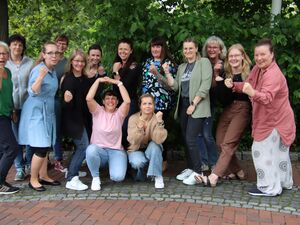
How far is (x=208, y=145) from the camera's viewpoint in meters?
6.02

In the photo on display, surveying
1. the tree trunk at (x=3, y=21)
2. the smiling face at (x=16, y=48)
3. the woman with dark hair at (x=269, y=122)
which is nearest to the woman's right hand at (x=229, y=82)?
the woman with dark hair at (x=269, y=122)

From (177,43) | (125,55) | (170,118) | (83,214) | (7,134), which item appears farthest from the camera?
(170,118)

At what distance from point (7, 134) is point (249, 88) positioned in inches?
114

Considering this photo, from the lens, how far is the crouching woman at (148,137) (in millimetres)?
5500

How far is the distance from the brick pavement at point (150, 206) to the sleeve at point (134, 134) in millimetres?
522

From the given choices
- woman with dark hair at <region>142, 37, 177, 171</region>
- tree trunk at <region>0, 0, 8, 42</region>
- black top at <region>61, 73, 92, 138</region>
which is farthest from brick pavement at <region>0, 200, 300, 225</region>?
tree trunk at <region>0, 0, 8, 42</region>

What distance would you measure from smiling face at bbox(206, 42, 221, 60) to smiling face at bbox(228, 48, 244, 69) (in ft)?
0.95

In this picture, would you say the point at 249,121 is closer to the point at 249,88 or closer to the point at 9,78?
the point at 249,88

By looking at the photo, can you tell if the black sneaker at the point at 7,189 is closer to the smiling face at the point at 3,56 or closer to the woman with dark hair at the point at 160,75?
the smiling face at the point at 3,56

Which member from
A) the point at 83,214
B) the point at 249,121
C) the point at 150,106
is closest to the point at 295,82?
the point at 249,121

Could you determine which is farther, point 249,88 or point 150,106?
point 150,106

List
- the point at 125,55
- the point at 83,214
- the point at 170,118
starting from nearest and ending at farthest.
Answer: the point at 83,214 < the point at 125,55 < the point at 170,118

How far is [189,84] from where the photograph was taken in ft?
18.2

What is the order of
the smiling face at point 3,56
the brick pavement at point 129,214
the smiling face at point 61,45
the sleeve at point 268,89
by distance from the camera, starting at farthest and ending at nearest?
→ the smiling face at point 61,45
the smiling face at point 3,56
the sleeve at point 268,89
the brick pavement at point 129,214
